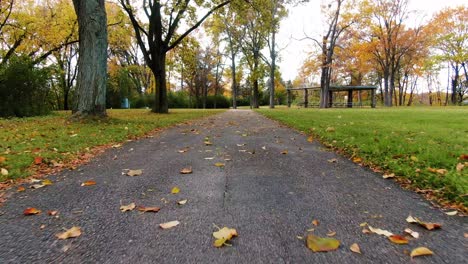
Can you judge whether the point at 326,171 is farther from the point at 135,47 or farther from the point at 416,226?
the point at 135,47

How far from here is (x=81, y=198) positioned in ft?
9.21

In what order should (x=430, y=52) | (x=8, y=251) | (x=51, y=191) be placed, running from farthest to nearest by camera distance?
1. (x=430, y=52)
2. (x=51, y=191)
3. (x=8, y=251)

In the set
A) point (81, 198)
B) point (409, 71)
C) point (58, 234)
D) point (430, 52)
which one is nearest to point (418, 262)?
point (58, 234)

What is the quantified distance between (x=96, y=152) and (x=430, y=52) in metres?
43.3

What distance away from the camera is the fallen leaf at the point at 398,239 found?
75.0 inches

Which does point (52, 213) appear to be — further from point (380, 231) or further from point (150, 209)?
point (380, 231)

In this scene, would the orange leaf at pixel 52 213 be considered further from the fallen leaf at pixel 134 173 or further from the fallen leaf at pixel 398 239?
the fallen leaf at pixel 398 239

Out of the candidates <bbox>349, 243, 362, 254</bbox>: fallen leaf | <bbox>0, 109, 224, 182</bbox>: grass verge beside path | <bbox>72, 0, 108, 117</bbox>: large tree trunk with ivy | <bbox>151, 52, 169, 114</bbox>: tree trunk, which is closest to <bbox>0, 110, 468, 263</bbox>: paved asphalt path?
<bbox>349, 243, 362, 254</bbox>: fallen leaf

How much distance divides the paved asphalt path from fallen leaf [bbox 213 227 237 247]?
0.05 m

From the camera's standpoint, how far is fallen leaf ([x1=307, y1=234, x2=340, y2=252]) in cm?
184

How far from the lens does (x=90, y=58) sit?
8.57 m

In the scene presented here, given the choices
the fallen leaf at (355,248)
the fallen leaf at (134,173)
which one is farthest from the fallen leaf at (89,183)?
the fallen leaf at (355,248)

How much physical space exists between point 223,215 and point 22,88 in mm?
13769

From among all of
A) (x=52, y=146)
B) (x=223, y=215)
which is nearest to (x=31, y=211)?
(x=223, y=215)
